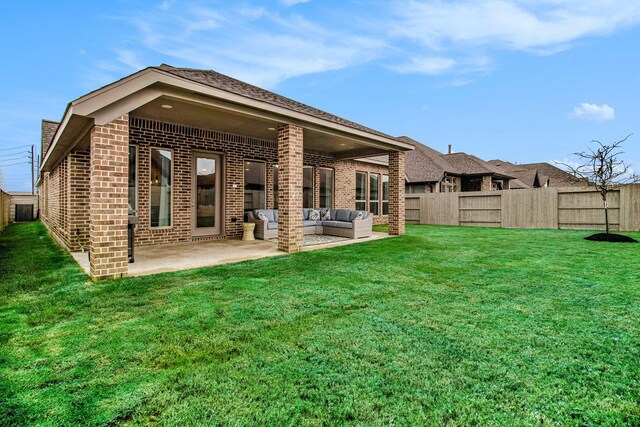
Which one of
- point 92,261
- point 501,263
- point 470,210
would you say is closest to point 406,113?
point 470,210

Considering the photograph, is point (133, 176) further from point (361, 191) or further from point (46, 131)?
point (361, 191)

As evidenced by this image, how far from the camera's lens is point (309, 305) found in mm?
3326

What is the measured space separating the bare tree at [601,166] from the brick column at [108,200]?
11.3 metres

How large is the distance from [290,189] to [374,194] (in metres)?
8.75

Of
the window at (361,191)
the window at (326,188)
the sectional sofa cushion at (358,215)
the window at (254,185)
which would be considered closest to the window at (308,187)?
the window at (326,188)

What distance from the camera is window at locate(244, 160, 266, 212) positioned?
980 cm

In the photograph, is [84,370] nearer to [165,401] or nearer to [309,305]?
[165,401]

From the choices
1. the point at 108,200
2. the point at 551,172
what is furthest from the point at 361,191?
the point at 551,172

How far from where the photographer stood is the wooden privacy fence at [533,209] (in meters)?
10.9

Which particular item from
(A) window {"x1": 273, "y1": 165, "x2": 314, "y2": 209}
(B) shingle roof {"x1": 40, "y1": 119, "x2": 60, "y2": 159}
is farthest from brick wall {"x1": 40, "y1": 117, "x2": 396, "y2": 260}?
(B) shingle roof {"x1": 40, "y1": 119, "x2": 60, "y2": 159}

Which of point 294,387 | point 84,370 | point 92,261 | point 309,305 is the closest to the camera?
point 294,387

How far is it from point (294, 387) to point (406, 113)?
38005 mm

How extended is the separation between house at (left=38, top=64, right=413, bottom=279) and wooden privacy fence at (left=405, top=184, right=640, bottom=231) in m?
6.03

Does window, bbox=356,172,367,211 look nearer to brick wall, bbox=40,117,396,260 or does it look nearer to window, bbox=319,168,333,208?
window, bbox=319,168,333,208
